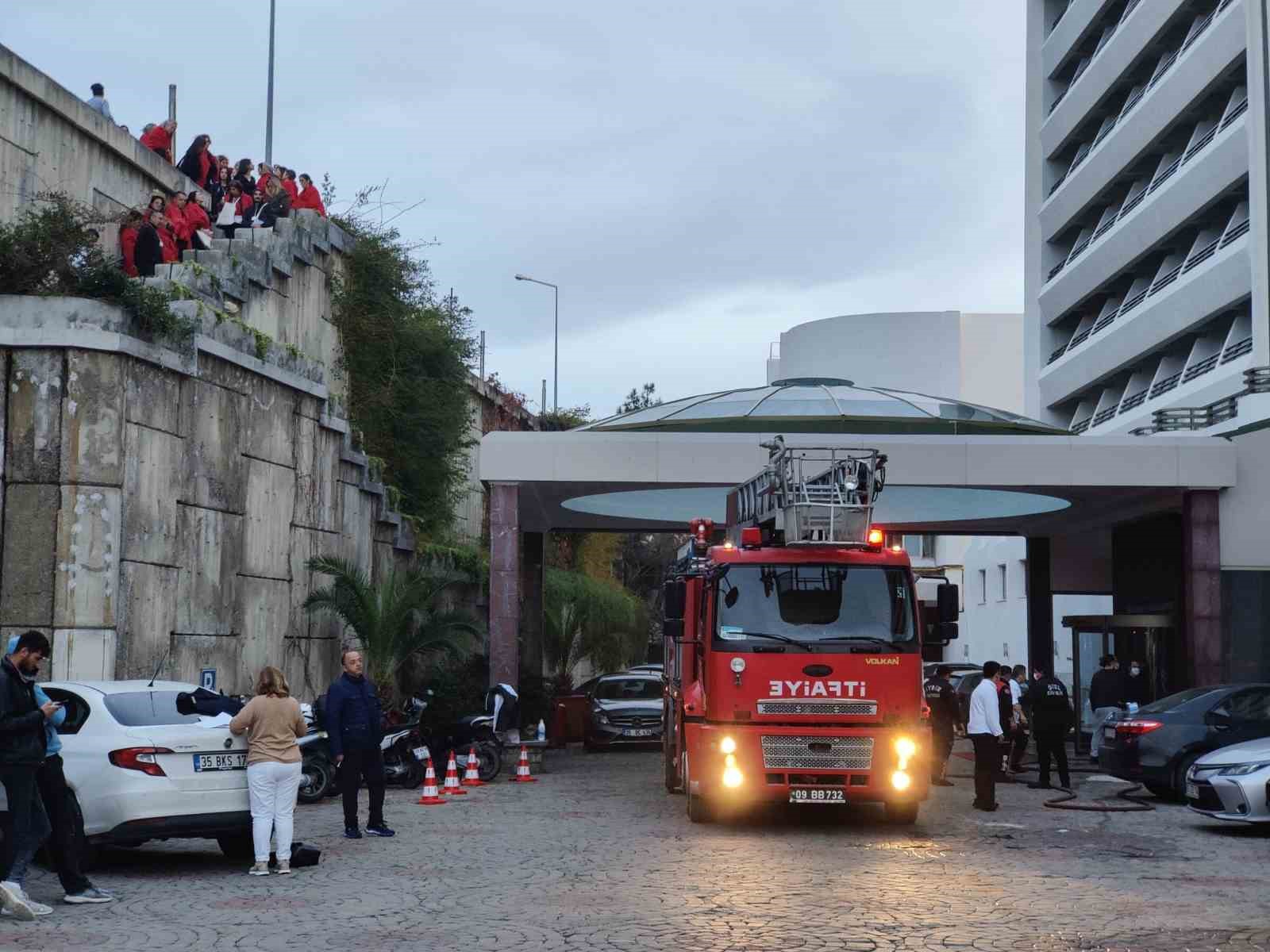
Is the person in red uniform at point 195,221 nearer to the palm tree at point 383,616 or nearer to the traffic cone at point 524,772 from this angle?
the palm tree at point 383,616

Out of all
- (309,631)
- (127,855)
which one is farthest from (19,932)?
(309,631)

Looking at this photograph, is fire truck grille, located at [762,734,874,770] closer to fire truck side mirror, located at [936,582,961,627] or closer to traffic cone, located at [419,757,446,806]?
fire truck side mirror, located at [936,582,961,627]

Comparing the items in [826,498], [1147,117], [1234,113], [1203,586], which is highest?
[1147,117]

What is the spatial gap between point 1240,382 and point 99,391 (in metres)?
31.5

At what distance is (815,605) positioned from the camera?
51.3 ft

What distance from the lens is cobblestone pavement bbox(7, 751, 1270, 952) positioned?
934 cm

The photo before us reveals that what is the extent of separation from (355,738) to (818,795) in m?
4.52

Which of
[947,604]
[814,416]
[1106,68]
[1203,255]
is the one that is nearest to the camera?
[947,604]

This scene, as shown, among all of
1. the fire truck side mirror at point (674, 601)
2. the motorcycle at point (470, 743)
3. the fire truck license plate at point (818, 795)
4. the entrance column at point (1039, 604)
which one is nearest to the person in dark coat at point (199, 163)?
the motorcycle at point (470, 743)

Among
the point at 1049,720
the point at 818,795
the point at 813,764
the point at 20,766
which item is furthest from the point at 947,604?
the point at 20,766

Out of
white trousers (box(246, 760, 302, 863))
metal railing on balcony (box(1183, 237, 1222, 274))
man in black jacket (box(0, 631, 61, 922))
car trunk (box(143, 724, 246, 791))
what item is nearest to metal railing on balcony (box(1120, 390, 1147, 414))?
metal railing on balcony (box(1183, 237, 1222, 274))

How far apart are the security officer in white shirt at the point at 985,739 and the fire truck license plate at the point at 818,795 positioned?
307cm

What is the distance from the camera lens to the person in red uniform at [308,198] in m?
27.2

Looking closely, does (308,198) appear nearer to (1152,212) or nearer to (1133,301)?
(1152,212)
